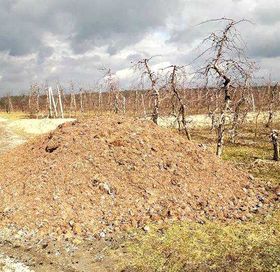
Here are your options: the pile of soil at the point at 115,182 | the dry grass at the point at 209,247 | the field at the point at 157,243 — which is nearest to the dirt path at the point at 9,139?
the pile of soil at the point at 115,182

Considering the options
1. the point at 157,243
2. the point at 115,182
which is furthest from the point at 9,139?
the point at 157,243

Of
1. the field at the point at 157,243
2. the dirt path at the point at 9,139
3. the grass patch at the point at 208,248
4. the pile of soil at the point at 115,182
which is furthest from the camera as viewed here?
the dirt path at the point at 9,139

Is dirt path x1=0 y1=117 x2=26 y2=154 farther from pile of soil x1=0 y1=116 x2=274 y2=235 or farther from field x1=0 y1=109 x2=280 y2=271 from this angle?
field x1=0 y1=109 x2=280 y2=271

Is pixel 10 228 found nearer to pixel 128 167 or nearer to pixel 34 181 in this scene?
pixel 34 181

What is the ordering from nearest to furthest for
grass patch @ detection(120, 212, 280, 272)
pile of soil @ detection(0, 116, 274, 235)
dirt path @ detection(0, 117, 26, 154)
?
grass patch @ detection(120, 212, 280, 272)
pile of soil @ detection(0, 116, 274, 235)
dirt path @ detection(0, 117, 26, 154)

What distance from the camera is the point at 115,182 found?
578 inches

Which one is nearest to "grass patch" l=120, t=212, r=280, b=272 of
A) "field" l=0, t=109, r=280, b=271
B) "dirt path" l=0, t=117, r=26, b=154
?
"field" l=0, t=109, r=280, b=271

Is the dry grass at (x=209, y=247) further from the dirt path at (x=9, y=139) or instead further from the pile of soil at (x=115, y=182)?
the dirt path at (x=9, y=139)

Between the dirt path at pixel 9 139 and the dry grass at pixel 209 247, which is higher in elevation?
the dirt path at pixel 9 139

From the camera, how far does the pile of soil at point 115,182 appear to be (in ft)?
44.0

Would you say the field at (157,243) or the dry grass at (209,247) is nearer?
the dry grass at (209,247)

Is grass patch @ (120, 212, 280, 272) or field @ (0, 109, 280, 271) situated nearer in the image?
grass patch @ (120, 212, 280, 272)

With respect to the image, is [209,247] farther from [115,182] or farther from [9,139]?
[9,139]

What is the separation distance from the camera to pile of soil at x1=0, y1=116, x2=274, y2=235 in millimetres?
13398
